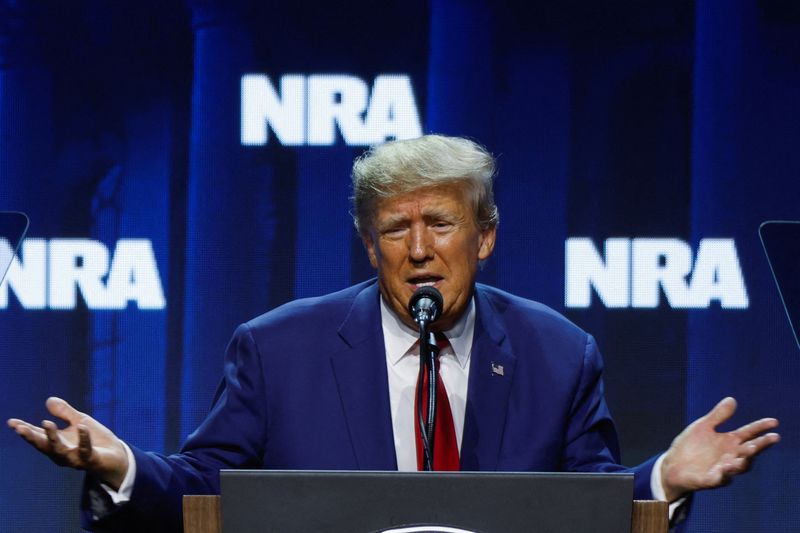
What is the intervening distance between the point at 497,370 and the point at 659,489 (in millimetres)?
664

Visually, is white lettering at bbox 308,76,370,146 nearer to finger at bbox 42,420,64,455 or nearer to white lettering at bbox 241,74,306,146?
white lettering at bbox 241,74,306,146

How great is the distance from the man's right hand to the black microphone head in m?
0.55

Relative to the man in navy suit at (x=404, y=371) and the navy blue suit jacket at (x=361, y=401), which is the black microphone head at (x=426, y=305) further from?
the navy blue suit jacket at (x=361, y=401)

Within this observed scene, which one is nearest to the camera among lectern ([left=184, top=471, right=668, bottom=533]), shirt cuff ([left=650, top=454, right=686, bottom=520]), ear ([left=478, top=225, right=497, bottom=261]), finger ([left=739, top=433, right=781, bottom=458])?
lectern ([left=184, top=471, right=668, bottom=533])

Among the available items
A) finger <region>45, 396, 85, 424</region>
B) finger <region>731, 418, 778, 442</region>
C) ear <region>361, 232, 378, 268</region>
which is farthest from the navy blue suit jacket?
finger <region>731, 418, 778, 442</region>

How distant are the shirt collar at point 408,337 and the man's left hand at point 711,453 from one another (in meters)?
0.76

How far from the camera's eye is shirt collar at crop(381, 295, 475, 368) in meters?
2.43

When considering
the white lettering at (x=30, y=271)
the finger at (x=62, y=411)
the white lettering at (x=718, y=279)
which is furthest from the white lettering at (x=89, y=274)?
the finger at (x=62, y=411)

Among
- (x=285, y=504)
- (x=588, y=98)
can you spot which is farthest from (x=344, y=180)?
(x=285, y=504)

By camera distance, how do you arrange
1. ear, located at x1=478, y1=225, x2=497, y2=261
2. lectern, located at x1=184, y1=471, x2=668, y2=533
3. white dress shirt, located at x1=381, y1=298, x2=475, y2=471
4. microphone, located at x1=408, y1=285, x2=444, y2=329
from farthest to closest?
1. ear, located at x1=478, y1=225, x2=497, y2=261
2. white dress shirt, located at x1=381, y1=298, x2=475, y2=471
3. microphone, located at x1=408, y1=285, x2=444, y2=329
4. lectern, located at x1=184, y1=471, x2=668, y2=533

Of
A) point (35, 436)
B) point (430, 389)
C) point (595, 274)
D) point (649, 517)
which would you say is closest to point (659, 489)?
point (649, 517)

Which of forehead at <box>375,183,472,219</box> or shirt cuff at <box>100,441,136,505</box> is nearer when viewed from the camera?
shirt cuff at <box>100,441,136,505</box>

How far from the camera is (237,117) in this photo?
362 cm

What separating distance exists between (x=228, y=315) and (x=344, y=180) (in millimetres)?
596
